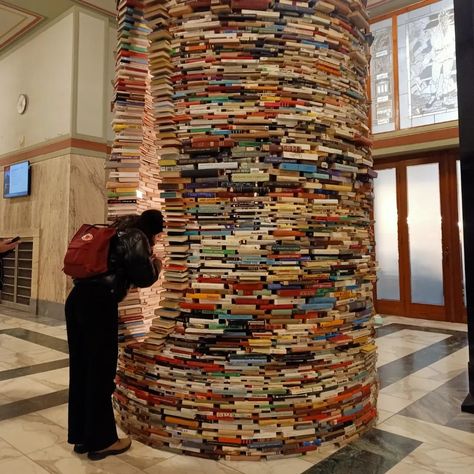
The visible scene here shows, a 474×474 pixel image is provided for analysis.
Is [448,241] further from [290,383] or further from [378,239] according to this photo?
[290,383]

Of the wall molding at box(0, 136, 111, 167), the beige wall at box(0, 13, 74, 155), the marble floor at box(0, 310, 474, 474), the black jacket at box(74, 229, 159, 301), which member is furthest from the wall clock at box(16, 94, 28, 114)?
the black jacket at box(74, 229, 159, 301)

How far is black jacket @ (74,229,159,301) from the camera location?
2.32 meters

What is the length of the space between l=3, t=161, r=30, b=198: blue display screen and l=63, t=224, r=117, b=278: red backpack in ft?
21.3

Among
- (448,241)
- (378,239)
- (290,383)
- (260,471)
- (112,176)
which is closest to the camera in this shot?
(260,471)

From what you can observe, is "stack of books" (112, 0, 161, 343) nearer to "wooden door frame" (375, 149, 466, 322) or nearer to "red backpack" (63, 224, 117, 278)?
"red backpack" (63, 224, 117, 278)

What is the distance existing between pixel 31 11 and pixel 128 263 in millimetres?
7111

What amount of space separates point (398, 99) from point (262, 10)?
5942 mm

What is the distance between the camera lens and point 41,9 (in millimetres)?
7492

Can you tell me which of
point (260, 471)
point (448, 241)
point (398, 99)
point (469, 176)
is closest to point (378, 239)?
point (448, 241)

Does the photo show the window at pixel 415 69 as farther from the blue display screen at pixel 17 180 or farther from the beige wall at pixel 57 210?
the blue display screen at pixel 17 180

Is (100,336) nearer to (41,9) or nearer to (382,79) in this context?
(41,9)

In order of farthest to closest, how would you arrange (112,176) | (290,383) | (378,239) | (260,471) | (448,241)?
1. (378,239)
2. (448,241)
3. (112,176)
4. (290,383)
5. (260,471)

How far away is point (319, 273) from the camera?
2531 millimetres

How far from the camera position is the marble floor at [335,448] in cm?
231
